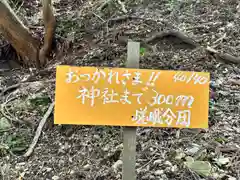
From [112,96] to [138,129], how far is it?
1.51m

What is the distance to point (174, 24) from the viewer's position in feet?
18.9

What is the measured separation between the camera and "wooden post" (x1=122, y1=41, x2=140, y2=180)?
8.37 ft

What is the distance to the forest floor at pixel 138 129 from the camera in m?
3.48

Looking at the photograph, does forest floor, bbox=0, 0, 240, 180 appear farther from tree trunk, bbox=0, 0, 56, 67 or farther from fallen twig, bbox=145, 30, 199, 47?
tree trunk, bbox=0, 0, 56, 67

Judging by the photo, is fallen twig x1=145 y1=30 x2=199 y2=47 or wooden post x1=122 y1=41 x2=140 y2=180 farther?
fallen twig x1=145 y1=30 x2=199 y2=47

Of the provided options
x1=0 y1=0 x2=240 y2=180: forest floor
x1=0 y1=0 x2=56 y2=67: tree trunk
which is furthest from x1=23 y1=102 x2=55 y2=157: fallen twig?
x1=0 y1=0 x2=56 y2=67: tree trunk

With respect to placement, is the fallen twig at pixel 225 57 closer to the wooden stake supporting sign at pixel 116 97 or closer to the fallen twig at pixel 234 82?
the fallen twig at pixel 234 82

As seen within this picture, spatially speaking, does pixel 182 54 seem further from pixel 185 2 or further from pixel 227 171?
pixel 227 171

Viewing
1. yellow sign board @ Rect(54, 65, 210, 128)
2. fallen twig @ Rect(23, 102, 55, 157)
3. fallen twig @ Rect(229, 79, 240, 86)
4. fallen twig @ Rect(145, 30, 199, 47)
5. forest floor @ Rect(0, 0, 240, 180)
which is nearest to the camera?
yellow sign board @ Rect(54, 65, 210, 128)

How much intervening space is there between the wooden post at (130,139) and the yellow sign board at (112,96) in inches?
4.0

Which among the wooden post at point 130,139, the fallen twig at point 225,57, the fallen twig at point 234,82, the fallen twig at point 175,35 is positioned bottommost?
the wooden post at point 130,139

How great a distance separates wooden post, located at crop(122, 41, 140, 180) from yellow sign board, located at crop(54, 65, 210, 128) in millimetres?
103

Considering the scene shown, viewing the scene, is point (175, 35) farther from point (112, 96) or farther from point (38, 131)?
point (112, 96)

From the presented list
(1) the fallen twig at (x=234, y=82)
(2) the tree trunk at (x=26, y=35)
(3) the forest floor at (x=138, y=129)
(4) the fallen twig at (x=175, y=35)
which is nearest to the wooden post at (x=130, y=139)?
(3) the forest floor at (x=138, y=129)
